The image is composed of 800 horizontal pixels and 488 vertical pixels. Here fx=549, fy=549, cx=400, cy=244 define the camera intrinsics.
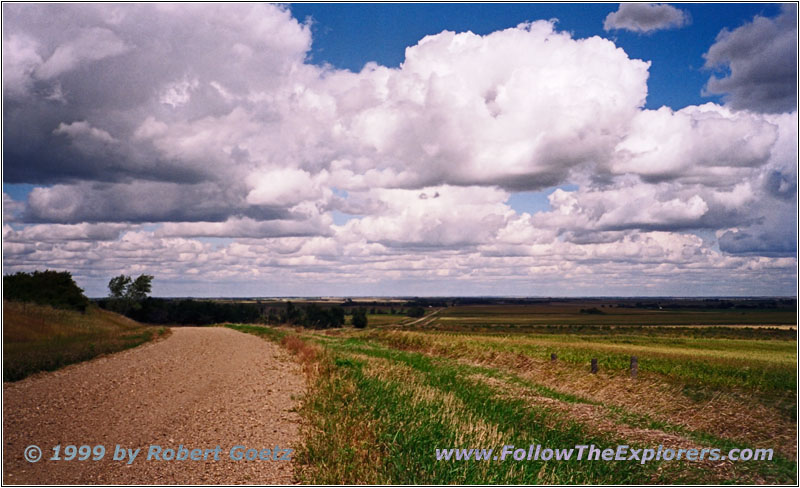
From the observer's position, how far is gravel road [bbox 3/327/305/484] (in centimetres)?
784

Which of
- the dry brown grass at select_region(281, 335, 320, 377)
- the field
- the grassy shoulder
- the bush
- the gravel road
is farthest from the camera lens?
the bush

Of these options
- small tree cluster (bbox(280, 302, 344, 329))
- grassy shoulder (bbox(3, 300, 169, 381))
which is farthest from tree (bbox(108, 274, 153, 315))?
grassy shoulder (bbox(3, 300, 169, 381))

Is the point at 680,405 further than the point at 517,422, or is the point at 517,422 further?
the point at 680,405

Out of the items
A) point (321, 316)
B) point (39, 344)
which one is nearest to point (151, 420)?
point (39, 344)

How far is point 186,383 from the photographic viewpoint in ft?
55.0

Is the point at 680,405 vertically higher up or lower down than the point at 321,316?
higher up

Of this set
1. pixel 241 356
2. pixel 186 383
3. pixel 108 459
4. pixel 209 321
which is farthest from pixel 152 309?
pixel 108 459

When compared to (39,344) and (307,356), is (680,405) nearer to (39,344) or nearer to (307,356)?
(307,356)

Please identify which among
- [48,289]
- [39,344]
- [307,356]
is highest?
[48,289]

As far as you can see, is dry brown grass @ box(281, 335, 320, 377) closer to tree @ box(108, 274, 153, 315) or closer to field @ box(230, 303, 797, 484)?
field @ box(230, 303, 797, 484)

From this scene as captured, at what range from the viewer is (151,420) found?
11.1m

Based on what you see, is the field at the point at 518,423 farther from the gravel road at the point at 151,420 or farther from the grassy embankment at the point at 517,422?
the gravel road at the point at 151,420

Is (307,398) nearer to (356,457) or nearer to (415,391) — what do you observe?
(415,391)

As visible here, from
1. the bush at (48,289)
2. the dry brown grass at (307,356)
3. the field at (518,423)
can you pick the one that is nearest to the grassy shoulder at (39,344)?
the dry brown grass at (307,356)
